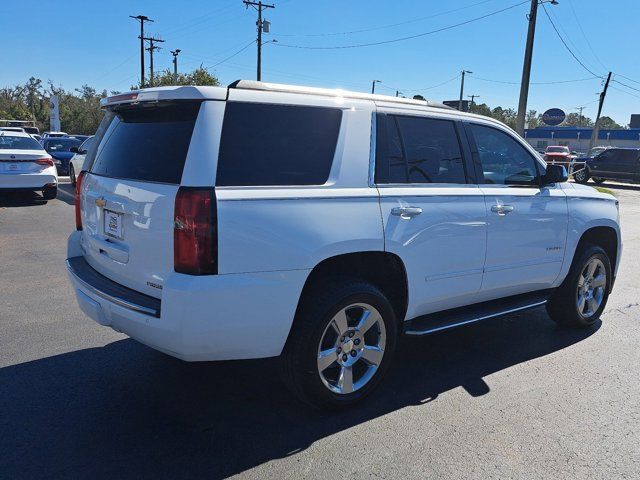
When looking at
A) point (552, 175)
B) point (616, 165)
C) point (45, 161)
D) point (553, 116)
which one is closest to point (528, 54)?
point (616, 165)

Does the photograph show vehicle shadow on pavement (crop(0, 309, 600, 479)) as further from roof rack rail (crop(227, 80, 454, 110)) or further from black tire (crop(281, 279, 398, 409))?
roof rack rail (crop(227, 80, 454, 110))

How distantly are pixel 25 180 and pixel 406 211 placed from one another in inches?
442

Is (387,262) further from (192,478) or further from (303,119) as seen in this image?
(192,478)

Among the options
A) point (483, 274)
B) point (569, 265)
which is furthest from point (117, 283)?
point (569, 265)

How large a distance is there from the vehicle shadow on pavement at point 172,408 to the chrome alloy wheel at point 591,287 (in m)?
0.71

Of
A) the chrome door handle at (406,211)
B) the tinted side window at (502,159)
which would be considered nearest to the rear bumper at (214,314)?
the chrome door handle at (406,211)

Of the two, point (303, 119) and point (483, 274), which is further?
point (483, 274)

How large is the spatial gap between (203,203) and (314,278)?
2.96 feet

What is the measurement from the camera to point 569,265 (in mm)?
5051

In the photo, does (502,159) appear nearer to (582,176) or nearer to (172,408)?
(172,408)

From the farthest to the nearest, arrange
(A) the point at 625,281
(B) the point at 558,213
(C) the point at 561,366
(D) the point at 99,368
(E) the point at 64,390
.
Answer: (A) the point at 625,281 < (B) the point at 558,213 < (C) the point at 561,366 < (D) the point at 99,368 < (E) the point at 64,390

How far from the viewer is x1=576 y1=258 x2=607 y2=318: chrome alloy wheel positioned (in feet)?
17.3

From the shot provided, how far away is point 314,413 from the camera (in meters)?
3.53

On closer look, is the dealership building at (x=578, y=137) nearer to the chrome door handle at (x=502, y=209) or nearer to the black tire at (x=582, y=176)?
the black tire at (x=582, y=176)
